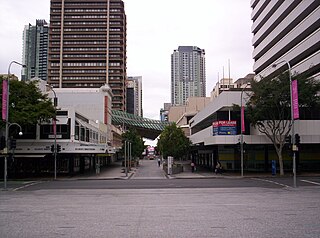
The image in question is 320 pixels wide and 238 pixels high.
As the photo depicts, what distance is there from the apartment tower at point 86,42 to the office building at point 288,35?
65.4 meters

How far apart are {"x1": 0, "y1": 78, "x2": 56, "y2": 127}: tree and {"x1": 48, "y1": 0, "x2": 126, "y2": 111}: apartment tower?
94.2 meters

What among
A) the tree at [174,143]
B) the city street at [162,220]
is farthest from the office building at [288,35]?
the city street at [162,220]

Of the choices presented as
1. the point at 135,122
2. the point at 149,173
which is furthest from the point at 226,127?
the point at 135,122

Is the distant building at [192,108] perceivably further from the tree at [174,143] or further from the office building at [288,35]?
the tree at [174,143]

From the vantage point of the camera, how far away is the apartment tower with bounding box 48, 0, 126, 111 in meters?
137

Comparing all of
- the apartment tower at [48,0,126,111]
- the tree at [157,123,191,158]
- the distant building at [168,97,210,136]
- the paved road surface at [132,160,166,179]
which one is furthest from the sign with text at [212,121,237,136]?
the apartment tower at [48,0,126,111]

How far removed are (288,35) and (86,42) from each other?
88153mm

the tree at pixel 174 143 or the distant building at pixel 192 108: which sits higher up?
the distant building at pixel 192 108

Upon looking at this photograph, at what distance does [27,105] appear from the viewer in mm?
41719

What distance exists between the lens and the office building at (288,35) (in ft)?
186

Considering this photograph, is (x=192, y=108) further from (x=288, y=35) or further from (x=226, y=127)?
(x=226, y=127)

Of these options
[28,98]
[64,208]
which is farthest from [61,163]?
[64,208]

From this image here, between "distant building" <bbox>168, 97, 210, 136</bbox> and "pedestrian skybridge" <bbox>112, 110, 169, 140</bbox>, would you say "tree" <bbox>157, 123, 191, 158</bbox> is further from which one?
"pedestrian skybridge" <bbox>112, 110, 169, 140</bbox>

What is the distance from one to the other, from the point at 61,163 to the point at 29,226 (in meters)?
42.8
